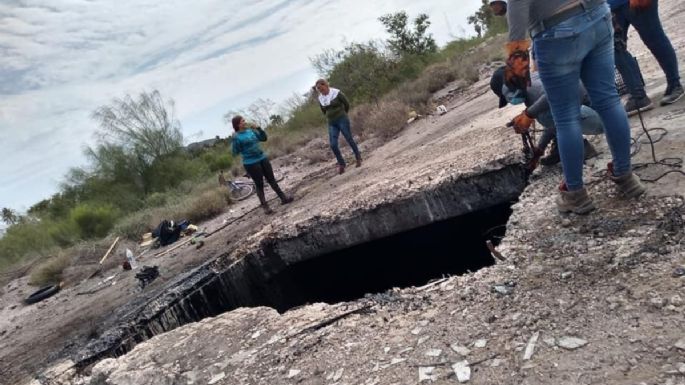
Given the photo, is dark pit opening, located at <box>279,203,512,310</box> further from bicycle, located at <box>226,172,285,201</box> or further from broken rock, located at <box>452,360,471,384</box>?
bicycle, located at <box>226,172,285,201</box>

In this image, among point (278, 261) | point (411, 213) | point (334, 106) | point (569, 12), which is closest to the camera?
point (569, 12)

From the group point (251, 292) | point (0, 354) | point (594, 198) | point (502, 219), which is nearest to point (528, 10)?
point (594, 198)

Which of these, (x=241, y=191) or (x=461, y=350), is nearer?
(x=461, y=350)

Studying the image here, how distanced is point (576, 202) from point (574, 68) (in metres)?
0.80

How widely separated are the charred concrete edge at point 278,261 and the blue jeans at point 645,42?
1.20 metres

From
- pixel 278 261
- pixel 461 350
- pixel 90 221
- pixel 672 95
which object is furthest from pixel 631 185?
pixel 90 221

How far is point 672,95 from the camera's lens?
420 centimetres

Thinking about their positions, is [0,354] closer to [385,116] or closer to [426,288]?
[426,288]

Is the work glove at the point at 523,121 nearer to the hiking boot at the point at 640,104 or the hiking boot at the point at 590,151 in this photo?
the hiking boot at the point at 590,151

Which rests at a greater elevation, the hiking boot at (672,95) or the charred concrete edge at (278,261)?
the hiking boot at (672,95)

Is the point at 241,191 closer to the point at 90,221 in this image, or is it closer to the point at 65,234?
the point at 90,221

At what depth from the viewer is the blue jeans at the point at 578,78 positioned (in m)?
2.68

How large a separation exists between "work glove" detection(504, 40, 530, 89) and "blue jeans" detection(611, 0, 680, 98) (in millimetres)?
1944

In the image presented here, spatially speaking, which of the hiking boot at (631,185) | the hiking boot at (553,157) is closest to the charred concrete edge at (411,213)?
the hiking boot at (553,157)
